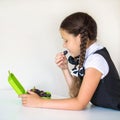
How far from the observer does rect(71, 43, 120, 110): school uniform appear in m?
1.04

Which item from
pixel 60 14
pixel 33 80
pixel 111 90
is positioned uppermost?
pixel 60 14

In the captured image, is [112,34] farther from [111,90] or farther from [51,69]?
[111,90]

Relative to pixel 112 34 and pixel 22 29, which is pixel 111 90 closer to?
pixel 112 34

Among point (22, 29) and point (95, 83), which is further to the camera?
point (22, 29)

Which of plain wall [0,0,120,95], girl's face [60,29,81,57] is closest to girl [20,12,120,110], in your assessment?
girl's face [60,29,81,57]

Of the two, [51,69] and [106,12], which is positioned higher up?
[106,12]

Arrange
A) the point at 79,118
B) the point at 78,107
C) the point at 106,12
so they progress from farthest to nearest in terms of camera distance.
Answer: the point at 106,12 < the point at 78,107 < the point at 79,118

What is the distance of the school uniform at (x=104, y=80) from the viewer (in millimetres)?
1042

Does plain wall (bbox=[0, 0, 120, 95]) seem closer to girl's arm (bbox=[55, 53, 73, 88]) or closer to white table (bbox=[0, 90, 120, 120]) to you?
girl's arm (bbox=[55, 53, 73, 88])

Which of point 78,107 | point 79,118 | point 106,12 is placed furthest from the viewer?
point 106,12

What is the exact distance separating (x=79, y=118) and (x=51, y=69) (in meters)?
0.72

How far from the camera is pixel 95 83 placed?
102 cm

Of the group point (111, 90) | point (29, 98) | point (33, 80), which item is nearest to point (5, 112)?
point (29, 98)

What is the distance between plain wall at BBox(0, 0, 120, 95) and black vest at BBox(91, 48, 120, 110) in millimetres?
524
